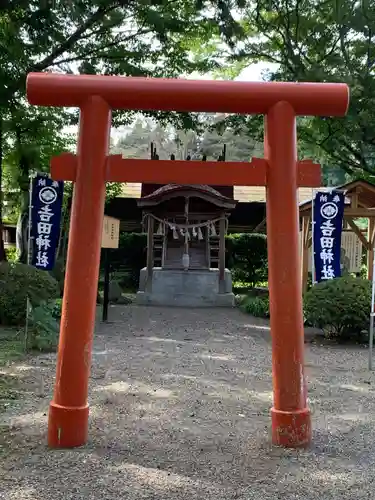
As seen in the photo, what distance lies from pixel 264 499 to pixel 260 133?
12104 mm

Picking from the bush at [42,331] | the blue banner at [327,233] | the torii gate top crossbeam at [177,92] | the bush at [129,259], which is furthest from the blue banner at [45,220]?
the bush at [129,259]

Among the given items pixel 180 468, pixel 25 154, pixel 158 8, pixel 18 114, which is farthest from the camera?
pixel 25 154

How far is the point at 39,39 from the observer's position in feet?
33.3

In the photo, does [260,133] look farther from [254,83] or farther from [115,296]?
[254,83]

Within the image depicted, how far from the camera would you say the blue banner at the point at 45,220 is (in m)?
10.4

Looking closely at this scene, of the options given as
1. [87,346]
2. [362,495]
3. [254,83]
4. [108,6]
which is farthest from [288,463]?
[108,6]

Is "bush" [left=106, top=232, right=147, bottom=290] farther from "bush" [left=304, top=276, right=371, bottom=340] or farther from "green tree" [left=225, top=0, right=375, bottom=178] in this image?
"bush" [left=304, top=276, right=371, bottom=340]

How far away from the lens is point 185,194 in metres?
14.7

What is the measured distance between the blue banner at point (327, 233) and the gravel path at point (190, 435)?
2.18 metres

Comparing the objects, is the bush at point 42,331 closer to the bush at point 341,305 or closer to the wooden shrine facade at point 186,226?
the bush at point 341,305

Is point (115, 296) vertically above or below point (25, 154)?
below

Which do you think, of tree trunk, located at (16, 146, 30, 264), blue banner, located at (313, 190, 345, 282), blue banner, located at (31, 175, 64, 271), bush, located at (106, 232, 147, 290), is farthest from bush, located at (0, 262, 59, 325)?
bush, located at (106, 232, 147, 290)

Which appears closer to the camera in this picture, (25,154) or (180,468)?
(180,468)

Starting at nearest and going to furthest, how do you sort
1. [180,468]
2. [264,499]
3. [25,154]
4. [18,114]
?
1. [264,499]
2. [180,468]
3. [18,114]
4. [25,154]
